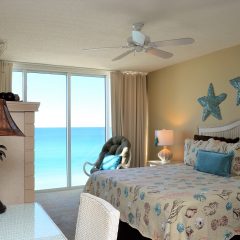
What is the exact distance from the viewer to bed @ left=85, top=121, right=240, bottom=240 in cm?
243

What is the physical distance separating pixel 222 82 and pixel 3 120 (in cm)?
390

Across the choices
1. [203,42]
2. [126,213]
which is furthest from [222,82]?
[126,213]

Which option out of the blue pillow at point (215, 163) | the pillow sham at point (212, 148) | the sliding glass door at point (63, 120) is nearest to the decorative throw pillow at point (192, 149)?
the pillow sham at point (212, 148)

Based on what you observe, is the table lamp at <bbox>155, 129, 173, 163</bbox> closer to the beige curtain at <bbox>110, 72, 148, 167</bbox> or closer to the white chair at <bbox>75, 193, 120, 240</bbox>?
the beige curtain at <bbox>110, 72, 148, 167</bbox>

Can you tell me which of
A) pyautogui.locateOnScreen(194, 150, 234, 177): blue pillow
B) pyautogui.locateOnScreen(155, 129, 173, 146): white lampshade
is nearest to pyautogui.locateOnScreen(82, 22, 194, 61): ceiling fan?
pyautogui.locateOnScreen(194, 150, 234, 177): blue pillow

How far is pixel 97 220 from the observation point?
1340mm

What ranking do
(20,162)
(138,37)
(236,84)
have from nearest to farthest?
1. (20,162)
2. (138,37)
3. (236,84)

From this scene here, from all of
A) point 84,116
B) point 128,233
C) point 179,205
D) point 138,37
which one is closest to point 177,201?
point 179,205

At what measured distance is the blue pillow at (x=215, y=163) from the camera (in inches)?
141

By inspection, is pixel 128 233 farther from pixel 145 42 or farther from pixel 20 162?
pixel 145 42

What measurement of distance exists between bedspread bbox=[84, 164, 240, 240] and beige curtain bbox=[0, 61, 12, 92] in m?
2.80

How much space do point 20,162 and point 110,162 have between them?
340cm

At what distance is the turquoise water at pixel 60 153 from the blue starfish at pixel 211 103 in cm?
235

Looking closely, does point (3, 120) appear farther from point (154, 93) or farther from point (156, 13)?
point (154, 93)
